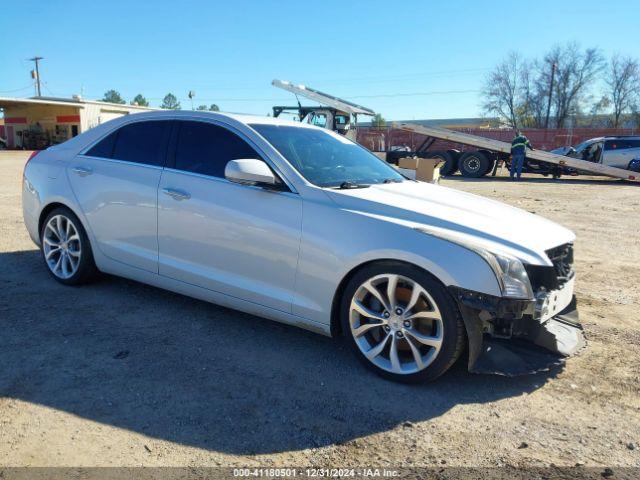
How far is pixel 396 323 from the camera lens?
3.25 m

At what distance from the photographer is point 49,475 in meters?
2.35

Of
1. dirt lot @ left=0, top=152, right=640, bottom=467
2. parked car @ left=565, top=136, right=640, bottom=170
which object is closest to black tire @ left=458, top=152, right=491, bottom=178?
A: parked car @ left=565, top=136, right=640, bottom=170

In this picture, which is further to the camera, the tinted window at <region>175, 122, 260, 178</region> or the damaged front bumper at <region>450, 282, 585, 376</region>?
the tinted window at <region>175, 122, 260, 178</region>

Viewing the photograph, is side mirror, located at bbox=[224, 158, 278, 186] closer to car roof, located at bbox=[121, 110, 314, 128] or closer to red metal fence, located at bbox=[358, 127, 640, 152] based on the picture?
car roof, located at bbox=[121, 110, 314, 128]

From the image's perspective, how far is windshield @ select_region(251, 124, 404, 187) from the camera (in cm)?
383

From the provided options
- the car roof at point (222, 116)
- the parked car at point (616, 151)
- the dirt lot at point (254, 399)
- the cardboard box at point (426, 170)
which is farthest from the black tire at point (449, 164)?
the car roof at point (222, 116)

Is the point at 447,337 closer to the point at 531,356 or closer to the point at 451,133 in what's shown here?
the point at 531,356

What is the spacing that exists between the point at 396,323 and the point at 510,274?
743 mm

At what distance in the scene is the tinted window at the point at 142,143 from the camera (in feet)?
14.2

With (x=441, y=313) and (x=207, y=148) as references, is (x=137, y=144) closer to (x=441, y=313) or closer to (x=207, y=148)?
(x=207, y=148)

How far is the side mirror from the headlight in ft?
4.84

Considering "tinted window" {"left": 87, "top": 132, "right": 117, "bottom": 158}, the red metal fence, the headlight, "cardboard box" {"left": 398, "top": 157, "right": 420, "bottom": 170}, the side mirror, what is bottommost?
the headlight

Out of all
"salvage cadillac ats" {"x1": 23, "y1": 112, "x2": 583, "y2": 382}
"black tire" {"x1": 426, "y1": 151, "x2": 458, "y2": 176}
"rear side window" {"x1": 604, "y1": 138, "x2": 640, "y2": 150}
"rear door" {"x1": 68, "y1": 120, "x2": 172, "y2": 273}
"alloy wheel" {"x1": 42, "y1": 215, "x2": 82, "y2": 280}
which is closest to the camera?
"salvage cadillac ats" {"x1": 23, "y1": 112, "x2": 583, "y2": 382}

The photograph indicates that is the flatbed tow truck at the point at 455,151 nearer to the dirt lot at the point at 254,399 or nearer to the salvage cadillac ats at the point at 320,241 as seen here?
the salvage cadillac ats at the point at 320,241
